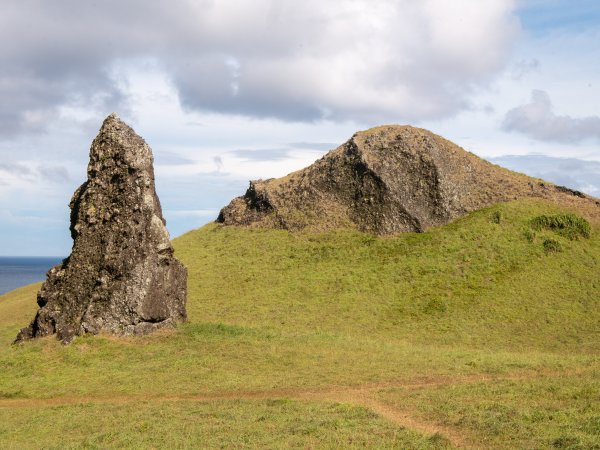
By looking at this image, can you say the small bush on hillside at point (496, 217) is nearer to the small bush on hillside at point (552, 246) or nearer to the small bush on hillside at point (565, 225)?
the small bush on hillside at point (565, 225)

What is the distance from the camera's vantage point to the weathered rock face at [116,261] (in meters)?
39.8

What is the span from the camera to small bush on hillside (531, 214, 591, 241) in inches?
2293

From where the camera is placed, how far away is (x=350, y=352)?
38.0 m

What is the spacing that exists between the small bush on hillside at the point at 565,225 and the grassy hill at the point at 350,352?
0.22 meters

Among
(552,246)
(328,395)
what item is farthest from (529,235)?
(328,395)

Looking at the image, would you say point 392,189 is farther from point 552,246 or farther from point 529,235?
point 552,246

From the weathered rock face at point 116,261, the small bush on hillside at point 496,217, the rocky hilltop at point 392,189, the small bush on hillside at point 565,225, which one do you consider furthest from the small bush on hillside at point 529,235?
the weathered rock face at point 116,261

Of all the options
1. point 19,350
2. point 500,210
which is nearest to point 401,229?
point 500,210

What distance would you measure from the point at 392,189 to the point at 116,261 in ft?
110

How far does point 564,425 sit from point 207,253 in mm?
49980

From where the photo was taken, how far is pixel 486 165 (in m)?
72.7

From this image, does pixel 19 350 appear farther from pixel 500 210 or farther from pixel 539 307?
pixel 500 210

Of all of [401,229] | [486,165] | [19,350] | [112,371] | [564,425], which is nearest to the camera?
[564,425]

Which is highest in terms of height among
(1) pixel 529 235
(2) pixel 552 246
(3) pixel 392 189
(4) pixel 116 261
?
(3) pixel 392 189
